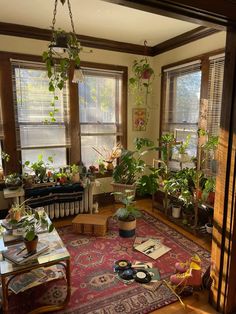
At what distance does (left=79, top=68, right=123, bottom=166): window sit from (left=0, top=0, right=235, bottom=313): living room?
0.02 meters

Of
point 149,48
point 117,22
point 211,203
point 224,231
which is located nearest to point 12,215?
point 224,231

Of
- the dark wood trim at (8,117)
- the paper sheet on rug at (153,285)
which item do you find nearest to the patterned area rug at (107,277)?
the paper sheet on rug at (153,285)

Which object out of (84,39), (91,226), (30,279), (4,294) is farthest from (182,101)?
(4,294)

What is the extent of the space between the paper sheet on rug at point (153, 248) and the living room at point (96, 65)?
0.89m

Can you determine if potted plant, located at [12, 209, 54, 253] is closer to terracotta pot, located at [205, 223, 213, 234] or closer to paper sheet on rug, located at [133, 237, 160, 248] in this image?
paper sheet on rug, located at [133, 237, 160, 248]

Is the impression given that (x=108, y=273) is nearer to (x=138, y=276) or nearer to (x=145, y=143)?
(x=138, y=276)

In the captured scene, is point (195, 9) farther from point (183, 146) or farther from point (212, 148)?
point (183, 146)

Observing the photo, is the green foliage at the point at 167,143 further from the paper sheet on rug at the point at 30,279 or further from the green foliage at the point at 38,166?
the paper sheet on rug at the point at 30,279

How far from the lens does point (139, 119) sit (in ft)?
13.2

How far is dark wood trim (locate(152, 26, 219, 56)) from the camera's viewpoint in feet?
9.64

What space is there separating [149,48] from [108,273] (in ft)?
11.1

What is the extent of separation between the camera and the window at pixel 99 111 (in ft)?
11.9

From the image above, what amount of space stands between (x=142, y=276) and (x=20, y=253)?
1086 millimetres

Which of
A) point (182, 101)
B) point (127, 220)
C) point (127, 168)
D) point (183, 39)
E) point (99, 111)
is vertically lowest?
point (127, 220)
